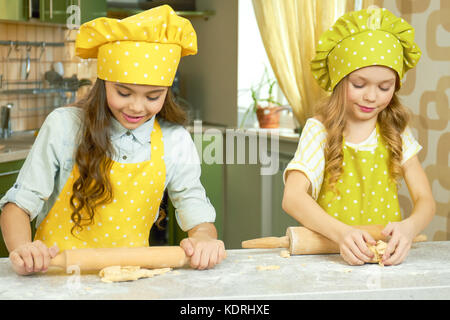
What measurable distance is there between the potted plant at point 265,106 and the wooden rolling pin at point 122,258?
2.27 metres

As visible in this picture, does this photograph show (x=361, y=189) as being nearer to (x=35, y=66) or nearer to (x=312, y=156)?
(x=312, y=156)

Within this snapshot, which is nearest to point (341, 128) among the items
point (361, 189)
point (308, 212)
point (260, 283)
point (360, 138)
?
point (360, 138)

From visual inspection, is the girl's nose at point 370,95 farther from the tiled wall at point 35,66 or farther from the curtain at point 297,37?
the tiled wall at point 35,66

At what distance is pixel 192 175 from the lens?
1.41m

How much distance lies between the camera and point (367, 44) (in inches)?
55.4

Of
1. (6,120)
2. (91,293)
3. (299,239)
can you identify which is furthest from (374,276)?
(6,120)

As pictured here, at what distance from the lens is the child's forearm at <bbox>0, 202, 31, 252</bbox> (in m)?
1.16

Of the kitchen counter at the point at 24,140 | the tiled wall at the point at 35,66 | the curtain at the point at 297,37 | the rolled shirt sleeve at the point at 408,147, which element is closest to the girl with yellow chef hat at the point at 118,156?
the rolled shirt sleeve at the point at 408,147

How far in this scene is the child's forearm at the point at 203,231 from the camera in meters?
1.30

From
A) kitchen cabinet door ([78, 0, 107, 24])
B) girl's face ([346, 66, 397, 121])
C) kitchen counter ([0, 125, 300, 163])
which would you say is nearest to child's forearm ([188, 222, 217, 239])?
girl's face ([346, 66, 397, 121])

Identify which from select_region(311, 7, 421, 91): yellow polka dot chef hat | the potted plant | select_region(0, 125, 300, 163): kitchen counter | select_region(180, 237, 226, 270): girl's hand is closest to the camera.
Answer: select_region(180, 237, 226, 270): girl's hand

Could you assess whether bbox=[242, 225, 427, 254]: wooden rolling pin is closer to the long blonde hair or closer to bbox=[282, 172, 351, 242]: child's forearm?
bbox=[282, 172, 351, 242]: child's forearm

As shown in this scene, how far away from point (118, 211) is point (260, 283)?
479 millimetres

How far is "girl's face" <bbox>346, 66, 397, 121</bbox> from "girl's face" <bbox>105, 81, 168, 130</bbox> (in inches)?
18.8
